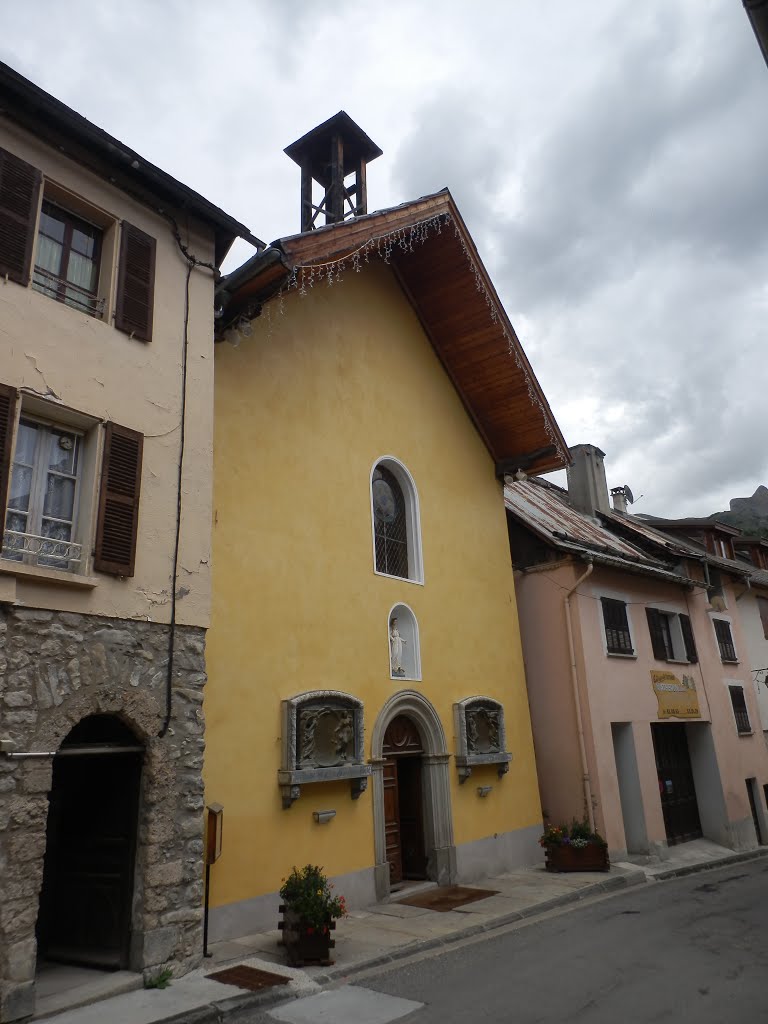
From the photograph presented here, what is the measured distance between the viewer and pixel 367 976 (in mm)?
7086

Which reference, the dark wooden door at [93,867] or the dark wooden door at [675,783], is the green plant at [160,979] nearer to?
the dark wooden door at [93,867]

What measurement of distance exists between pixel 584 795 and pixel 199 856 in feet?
28.4

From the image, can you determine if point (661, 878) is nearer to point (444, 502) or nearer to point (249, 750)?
point (444, 502)

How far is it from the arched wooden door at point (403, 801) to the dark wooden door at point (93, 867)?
15.1 ft

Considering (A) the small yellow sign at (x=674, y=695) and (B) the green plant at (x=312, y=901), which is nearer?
(B) the green plant at (x=312, y=901)

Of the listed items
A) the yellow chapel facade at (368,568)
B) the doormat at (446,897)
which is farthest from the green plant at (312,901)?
the doormat at (446,897)

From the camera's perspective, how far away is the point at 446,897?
10.3 meters

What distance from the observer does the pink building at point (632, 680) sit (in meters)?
14.0

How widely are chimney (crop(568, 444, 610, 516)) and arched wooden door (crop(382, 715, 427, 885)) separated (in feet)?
34.4

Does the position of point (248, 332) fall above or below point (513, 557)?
above

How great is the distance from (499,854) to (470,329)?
8.92m

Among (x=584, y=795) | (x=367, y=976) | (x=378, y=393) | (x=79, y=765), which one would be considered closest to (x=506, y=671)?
(x=584, y=795)

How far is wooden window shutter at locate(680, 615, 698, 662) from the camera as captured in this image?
689 inches

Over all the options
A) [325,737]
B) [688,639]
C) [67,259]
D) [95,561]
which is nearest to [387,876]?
[325,737]
